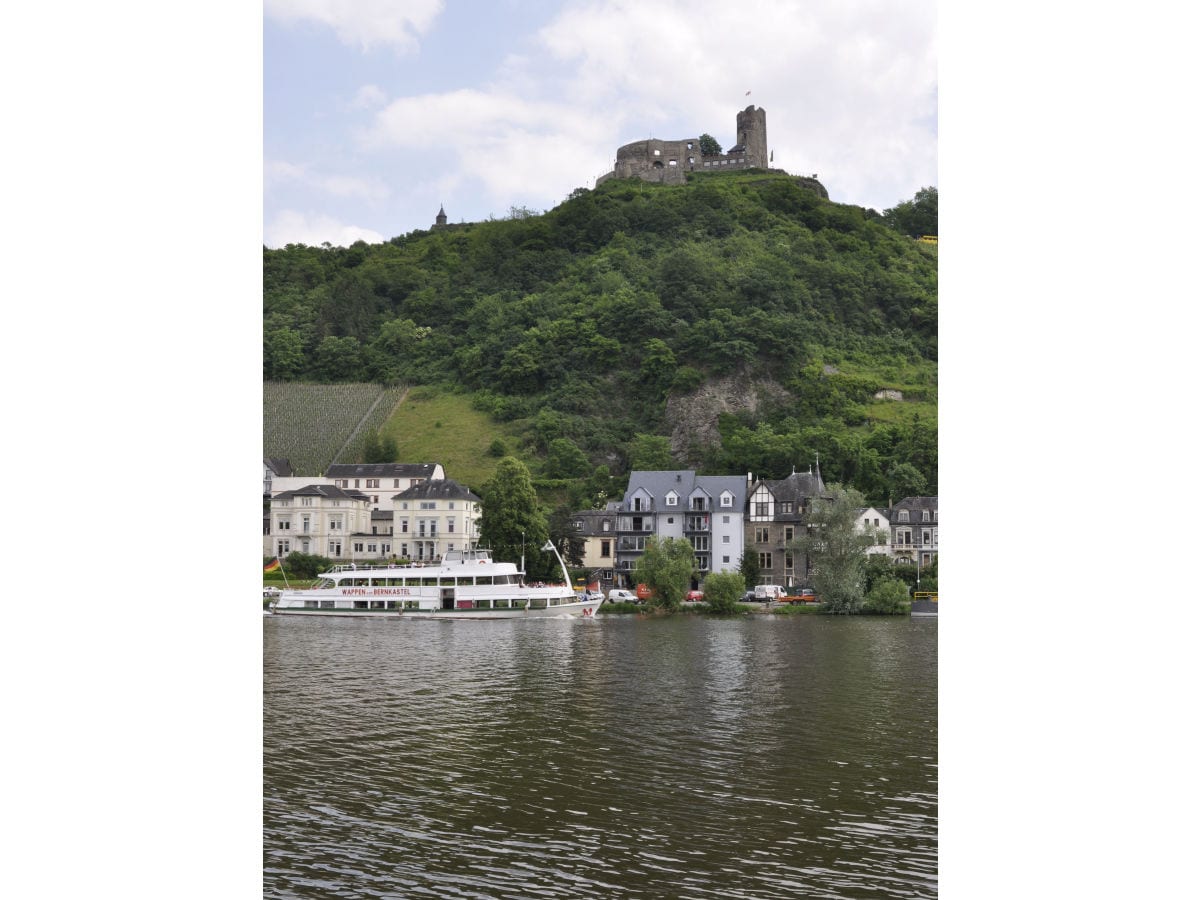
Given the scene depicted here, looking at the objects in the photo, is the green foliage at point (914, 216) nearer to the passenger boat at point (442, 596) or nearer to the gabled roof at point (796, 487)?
the gabled roof at point (796, 487)

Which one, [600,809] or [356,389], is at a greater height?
[356,389]

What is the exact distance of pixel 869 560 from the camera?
26.8 metres

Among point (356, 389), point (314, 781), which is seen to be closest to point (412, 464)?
point (356, 389)

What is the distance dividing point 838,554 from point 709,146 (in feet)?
180

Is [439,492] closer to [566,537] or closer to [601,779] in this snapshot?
[566,537]

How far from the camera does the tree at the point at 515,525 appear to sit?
100 ft

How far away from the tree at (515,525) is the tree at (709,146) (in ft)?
163

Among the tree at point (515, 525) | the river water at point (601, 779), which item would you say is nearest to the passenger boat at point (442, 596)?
the tree at point (515, 525)

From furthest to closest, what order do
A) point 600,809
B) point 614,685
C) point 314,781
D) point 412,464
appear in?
1. point 412,464
2. point 614,685
3. point 314,781
4. point 600,809

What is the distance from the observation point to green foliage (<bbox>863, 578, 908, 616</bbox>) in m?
25.3
